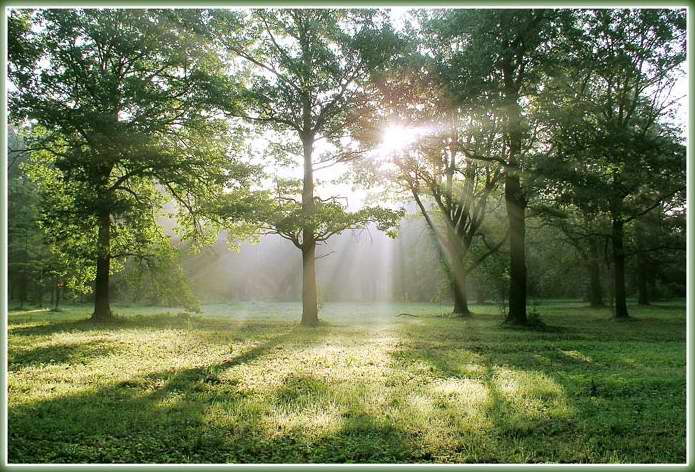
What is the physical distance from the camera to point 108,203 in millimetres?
19500

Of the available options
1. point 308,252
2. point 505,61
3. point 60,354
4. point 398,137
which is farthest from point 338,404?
point 505,61

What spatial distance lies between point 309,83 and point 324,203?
553 centimetres

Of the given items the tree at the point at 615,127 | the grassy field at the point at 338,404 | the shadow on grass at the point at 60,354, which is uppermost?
the tree at the point at 615,127

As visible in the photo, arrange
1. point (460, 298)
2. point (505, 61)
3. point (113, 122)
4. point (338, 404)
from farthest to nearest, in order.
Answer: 1. point (460, 298)
2. point (505, 61)
3. point (113, 122)
4. point (338, 404)

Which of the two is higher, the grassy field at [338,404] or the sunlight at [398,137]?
the sunlight at [398,137]

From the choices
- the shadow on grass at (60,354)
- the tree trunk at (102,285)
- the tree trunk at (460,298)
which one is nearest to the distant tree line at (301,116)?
the tree trunk at (102,285)

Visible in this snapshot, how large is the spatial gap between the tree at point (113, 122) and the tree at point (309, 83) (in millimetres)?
2092

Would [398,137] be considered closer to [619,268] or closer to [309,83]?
[309,83]

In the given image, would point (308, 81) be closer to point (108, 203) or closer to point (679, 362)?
point (108, 203)

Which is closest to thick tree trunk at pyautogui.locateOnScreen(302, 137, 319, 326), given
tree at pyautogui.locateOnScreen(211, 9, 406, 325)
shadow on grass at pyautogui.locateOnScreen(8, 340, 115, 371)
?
tree at pyautogui.locateOnScreen(211, 9, 406, 325)

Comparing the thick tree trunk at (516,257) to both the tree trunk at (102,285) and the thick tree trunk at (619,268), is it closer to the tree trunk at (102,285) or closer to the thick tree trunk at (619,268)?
the thick tree trunk at (619,268)

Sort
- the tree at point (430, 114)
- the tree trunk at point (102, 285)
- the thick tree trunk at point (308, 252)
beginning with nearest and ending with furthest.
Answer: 1. the tree at point (430, 114)
2. the tree trunk at point (102, 285)
3. the thick tree trunk at point (308, 252)

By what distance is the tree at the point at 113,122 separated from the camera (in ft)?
54.4

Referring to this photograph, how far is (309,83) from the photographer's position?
870 inches
